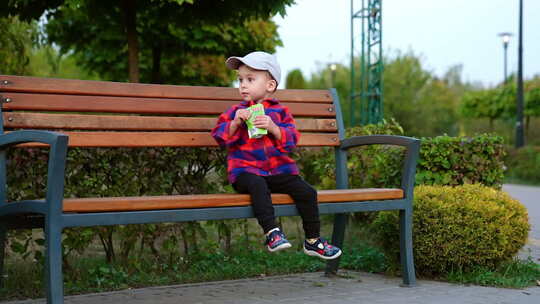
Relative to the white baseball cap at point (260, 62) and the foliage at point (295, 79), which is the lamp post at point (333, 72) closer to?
the foliage at point (295, 79)

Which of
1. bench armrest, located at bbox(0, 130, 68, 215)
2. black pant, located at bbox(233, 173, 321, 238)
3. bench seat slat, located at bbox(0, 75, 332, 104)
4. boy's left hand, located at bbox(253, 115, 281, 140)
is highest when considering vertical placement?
bench seat slat, located at bbox(0, 75, 332, 104)

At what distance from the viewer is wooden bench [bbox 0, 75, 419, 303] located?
2926mm

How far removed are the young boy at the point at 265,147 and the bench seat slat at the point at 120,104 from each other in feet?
0.93

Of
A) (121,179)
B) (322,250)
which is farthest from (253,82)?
(121,179)

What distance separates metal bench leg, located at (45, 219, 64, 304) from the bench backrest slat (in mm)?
751

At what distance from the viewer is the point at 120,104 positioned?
3807mm

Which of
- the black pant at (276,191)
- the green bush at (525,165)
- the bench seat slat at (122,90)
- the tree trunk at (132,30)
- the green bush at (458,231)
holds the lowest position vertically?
the green bush at (525,165)

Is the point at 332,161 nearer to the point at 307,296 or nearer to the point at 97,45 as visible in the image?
the point at 307,296

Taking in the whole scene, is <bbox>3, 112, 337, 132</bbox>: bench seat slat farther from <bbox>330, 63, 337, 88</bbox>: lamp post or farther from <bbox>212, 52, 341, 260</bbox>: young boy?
<bbox>330, 63, 337, 88</bbox>: lamp post

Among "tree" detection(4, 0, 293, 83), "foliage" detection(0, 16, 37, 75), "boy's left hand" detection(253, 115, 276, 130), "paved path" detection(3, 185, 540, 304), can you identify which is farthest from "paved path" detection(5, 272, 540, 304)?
"foliage" detection(0, 16, 37, 75)

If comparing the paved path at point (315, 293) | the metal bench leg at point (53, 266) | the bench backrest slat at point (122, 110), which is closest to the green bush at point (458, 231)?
the paved path at point (315, 293)

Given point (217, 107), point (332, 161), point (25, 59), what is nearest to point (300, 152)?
point (332, 161)

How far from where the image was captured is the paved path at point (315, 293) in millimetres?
3691

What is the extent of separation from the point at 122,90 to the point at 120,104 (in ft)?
0.28
